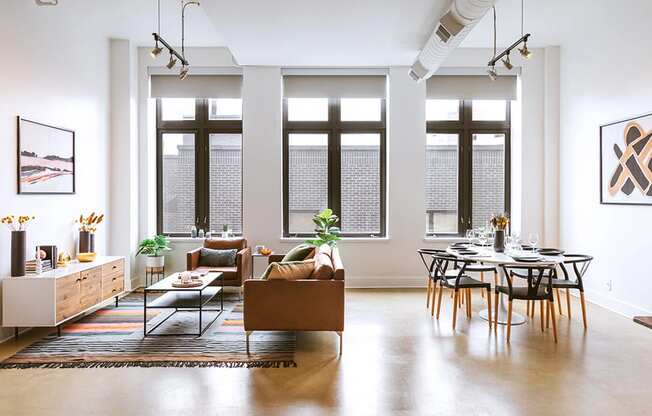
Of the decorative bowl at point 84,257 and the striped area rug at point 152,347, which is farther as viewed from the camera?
the decorative bowl at point 84,257

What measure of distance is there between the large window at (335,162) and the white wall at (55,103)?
271 centimetres

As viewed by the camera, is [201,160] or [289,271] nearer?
[289,271]

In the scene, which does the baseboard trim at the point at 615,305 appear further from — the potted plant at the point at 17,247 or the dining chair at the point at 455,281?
the potted plant at the point at 17,247

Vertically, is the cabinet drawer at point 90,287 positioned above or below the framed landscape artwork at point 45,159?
below

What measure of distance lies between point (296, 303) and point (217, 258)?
2673mm

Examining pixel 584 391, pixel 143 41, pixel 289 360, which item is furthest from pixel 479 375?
pixel 143 41

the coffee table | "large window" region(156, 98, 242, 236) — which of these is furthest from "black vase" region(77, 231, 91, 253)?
"large window" region(156, 98, 242, 236)

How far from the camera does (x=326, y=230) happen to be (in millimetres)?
6652

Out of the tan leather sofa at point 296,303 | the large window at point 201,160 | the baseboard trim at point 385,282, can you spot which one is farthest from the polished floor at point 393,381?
the large window at point 201,160

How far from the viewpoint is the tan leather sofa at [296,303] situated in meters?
3.95

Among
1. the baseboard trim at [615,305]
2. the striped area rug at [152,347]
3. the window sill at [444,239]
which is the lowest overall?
the striped area rug at [152,347]

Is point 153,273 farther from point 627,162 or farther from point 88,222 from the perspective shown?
point 627,162

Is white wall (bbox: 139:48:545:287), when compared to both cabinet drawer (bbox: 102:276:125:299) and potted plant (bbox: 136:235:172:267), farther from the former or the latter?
cabinet drawer (bbox: 102:276:125:299)

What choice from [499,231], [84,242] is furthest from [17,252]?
[499,231]
